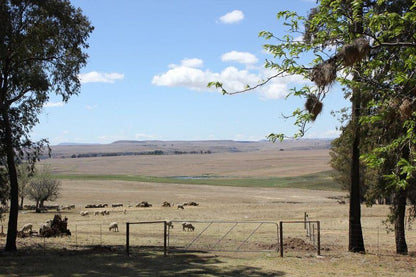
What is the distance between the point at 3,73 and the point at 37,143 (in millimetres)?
4026

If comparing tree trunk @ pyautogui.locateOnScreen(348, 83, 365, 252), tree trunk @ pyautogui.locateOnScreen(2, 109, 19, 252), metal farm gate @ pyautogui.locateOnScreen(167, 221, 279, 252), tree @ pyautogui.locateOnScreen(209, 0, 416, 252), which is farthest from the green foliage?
tree @ pyautogui.locateOnScreen(209, 0, 416, 252)

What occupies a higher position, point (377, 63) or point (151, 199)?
point (377, 63)

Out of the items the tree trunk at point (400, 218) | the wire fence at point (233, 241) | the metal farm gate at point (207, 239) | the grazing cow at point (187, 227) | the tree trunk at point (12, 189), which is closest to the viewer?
the tree trunk at point (12, 189)

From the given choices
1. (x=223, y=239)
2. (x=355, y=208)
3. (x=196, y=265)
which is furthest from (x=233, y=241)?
(x=196, y=265)

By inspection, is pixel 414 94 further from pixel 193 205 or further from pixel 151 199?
pixel 151 199

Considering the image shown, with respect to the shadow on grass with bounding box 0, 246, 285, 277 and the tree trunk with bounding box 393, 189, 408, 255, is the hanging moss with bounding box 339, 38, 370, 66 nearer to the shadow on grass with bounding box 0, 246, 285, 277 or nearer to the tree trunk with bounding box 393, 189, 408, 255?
the shadow on grass with bounding box 0, 246, 285, 277

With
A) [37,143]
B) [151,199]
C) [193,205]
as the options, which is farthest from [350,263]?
[151,199]

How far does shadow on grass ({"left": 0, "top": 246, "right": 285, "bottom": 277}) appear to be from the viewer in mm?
15125

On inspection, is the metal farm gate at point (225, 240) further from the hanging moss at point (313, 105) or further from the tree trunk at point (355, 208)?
the hanging moss at point (313, 105)

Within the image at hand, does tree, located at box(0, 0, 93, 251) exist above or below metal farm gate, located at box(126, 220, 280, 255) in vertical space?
above

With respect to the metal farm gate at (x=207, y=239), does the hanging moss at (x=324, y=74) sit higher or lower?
higher

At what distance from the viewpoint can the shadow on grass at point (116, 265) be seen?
49.6 ft

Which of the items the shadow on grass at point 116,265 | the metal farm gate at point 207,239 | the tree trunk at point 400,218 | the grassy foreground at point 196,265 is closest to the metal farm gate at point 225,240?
the metal farm gate at point 207,239

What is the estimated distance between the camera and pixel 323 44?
416 inches
